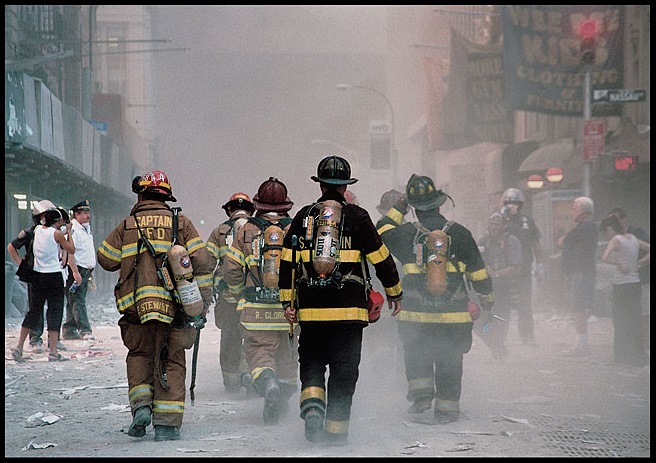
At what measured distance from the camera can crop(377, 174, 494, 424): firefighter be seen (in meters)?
8.07

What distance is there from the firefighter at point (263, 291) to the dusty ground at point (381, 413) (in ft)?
1.35

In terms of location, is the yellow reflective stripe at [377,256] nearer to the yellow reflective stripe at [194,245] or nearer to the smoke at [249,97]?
the yellow reflective stripe at [194,245]

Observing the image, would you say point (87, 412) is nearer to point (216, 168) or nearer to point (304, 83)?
point (216, 168)

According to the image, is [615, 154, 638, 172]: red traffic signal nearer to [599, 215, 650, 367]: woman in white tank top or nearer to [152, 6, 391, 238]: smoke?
[599, 215, 650, 367]: woman in white tank top

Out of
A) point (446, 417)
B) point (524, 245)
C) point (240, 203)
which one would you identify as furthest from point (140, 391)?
point (524, 245)

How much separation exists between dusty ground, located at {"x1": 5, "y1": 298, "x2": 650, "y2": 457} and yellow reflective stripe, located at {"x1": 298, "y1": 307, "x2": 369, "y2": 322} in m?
0.84

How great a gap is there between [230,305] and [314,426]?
3.14m

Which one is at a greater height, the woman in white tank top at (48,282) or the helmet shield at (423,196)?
the helmet shield at (423,196)

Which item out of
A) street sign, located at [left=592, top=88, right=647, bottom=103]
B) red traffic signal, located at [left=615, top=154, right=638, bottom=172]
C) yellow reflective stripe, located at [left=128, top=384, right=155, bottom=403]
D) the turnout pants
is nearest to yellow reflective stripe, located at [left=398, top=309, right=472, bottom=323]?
the turnout pants

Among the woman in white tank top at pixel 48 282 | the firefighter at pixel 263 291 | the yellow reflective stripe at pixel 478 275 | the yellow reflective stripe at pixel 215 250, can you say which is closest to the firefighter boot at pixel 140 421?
the firefighter at pixel 263 291

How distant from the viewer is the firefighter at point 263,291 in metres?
8.46

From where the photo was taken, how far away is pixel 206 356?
1330 centimetres

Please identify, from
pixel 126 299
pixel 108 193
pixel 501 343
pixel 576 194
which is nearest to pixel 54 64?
pixel 108 193

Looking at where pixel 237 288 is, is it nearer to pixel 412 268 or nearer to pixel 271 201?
pixel 271 201
